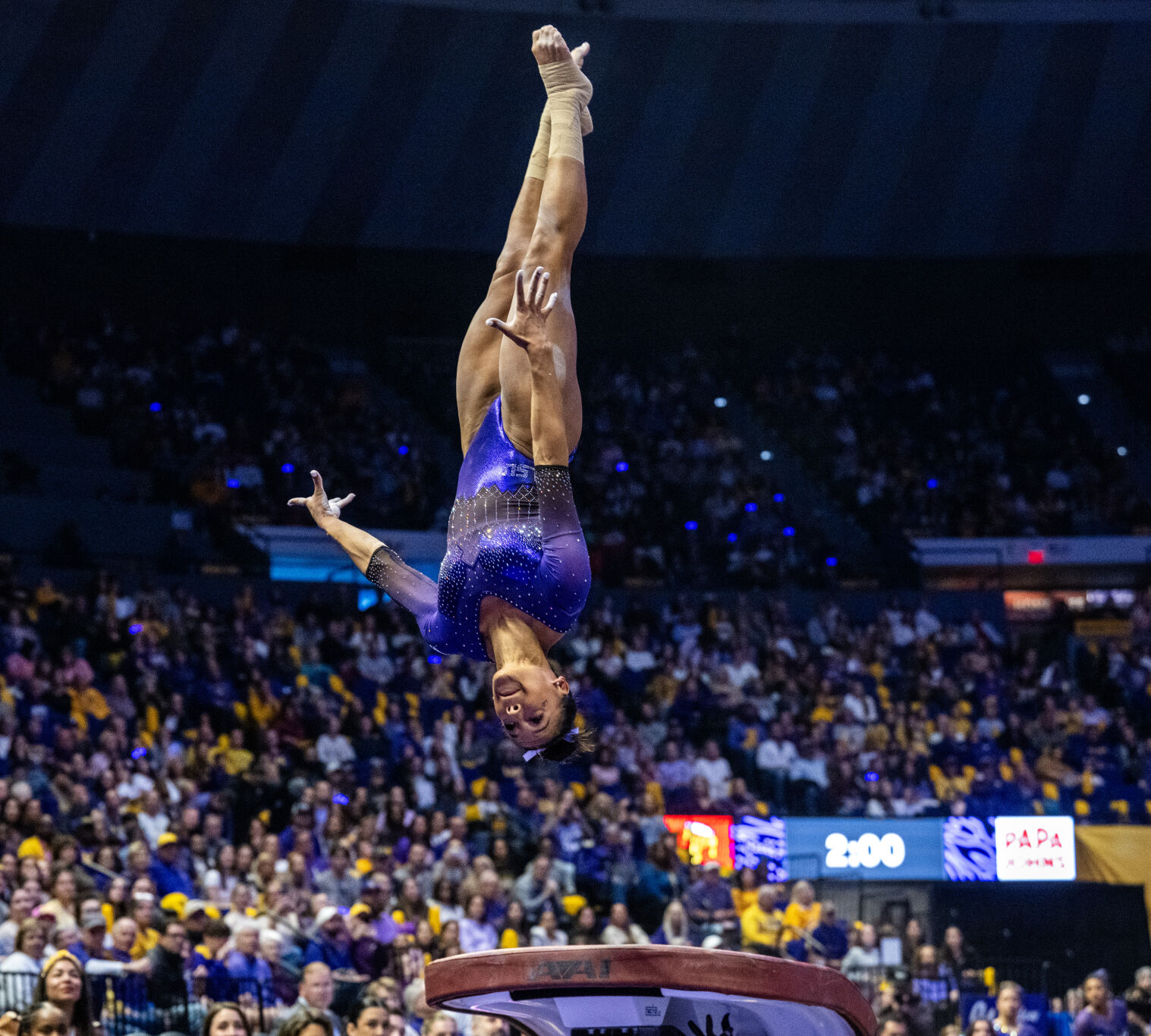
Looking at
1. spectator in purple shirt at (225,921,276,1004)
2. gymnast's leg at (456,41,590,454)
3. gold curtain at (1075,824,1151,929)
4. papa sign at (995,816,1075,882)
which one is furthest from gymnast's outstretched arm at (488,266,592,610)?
gold curtain at (1075,824,1151,929)

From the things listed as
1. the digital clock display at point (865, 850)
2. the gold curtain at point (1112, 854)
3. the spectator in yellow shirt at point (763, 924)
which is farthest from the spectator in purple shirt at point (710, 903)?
the gold curtain at point (1112, 854)

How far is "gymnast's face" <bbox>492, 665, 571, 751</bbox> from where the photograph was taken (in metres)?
4.34

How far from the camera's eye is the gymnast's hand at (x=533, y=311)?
4.25 m

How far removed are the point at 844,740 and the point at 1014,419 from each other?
852cm

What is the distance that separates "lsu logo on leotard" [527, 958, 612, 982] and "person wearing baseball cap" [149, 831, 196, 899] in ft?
24.2

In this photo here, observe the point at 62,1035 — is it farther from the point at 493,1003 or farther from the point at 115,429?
the point at 115,429

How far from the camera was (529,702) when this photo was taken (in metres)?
4.34

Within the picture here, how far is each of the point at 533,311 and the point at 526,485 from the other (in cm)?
70

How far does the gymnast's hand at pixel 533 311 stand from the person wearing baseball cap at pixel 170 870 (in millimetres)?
6309

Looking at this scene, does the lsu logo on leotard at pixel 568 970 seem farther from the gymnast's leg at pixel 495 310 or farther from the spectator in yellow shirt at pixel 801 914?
the spectator in yellow shirt at pixel 801 914

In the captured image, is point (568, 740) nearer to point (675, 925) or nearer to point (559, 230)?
point (559, 230)

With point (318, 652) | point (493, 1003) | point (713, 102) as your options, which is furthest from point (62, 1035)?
point (713, 102)

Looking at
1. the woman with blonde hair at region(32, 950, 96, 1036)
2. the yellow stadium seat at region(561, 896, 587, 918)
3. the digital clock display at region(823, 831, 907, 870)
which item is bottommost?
the woman with blonde hair at region(32, 950, 96, 1036)

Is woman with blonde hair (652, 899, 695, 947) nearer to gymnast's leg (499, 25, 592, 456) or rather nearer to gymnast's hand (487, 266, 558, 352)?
gymnast's leg (499, 25, 592, 456)
